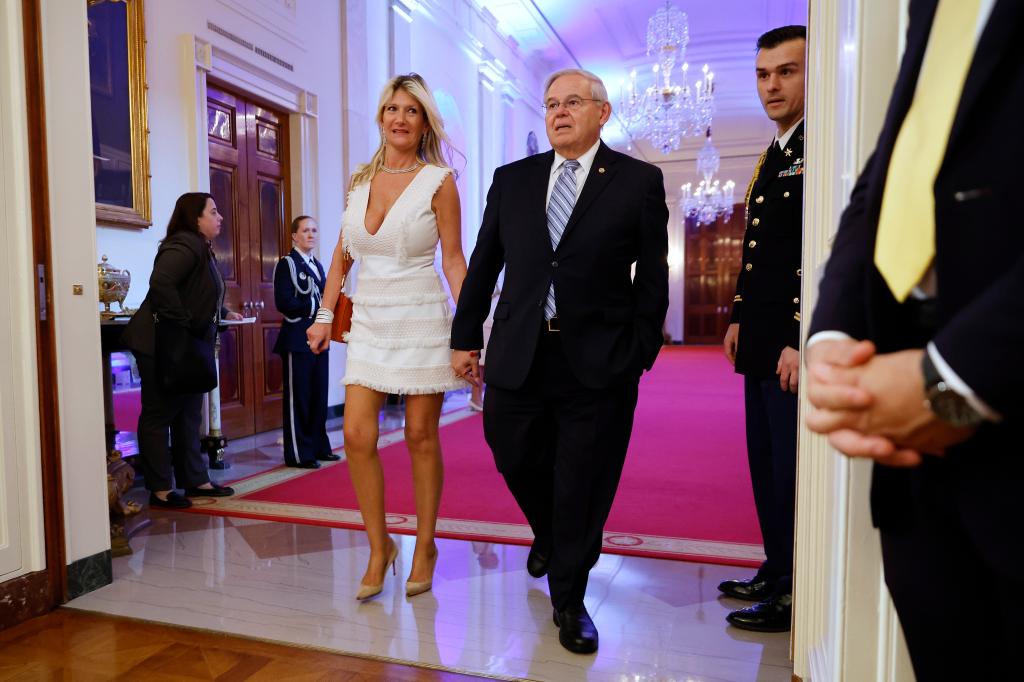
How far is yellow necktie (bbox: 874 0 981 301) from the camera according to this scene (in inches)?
27.2

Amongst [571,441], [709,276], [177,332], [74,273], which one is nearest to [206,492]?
[177,332]

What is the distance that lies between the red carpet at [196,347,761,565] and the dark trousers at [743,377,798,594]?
58 centimetres

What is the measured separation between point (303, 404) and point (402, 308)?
2.46 metres

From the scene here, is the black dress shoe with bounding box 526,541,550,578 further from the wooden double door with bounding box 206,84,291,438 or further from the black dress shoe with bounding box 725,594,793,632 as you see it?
the wooden double door with bounding box 206,84,291,438

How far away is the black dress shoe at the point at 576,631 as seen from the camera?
81.3 inches

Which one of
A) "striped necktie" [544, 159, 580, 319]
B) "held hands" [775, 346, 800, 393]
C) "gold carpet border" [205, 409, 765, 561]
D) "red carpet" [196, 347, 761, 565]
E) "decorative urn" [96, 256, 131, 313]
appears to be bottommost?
"red carpet" [196, 347, 761, 565]

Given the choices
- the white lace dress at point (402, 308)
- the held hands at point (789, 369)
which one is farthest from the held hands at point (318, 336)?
the held hands at point (789, 369)

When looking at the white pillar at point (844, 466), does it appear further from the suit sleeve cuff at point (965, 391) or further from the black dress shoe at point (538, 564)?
the black dress shoe at point (538, 564)

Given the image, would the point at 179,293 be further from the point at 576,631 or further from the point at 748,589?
the point at 748,589

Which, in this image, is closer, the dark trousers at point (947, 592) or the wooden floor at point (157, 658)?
the dark trousers at point (947, 592)

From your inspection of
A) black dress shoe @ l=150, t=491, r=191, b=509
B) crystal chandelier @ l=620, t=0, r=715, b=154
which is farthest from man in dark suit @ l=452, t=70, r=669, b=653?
crystal chandelier @ l=620, t=0, r=715, b=154

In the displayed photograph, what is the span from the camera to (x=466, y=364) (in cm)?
239

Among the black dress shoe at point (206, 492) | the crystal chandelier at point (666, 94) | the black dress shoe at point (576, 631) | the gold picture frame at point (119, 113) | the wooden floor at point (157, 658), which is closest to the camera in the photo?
the wooden floor at point (157, 658)

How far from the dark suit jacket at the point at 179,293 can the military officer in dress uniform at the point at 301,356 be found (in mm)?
739
